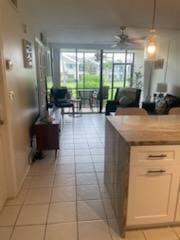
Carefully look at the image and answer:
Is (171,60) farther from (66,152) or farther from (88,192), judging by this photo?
(88,192)

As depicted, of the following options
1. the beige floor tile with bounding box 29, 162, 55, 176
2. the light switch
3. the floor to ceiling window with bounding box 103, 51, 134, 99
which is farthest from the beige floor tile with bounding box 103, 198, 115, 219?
the floor to ceiling window with bounding box 103, 51, 134, 99

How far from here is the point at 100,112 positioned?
745 centimetres

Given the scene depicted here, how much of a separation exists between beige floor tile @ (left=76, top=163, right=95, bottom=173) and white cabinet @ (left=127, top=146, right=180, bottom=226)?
4.21 feet

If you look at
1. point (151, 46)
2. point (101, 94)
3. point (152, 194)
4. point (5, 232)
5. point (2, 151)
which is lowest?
point (5, 232)

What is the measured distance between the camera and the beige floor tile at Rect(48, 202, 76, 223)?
2008mm

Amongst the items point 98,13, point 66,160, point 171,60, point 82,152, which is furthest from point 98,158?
point 171,60

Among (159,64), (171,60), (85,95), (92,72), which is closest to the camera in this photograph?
(171,60)

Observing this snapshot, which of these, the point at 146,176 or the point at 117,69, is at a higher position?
the point at 117,69

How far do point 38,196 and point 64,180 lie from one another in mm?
453

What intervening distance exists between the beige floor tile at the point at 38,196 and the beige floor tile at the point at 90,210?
41 cm

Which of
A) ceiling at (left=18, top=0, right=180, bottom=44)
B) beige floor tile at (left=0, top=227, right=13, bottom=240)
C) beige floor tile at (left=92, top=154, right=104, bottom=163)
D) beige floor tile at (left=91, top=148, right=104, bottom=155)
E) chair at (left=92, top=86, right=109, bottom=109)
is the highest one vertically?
ceiling at (left=18, top=0, right=180, bottom=44)

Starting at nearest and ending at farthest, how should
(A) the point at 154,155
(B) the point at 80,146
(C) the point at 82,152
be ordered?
(A) the point at 154,155 < (C) the point at 82,152 < (B) the point at 80,146

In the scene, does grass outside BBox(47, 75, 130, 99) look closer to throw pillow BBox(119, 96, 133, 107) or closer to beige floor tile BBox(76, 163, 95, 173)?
throw pillow BBox(119, 96, 133, 107)

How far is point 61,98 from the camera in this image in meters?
6.67
